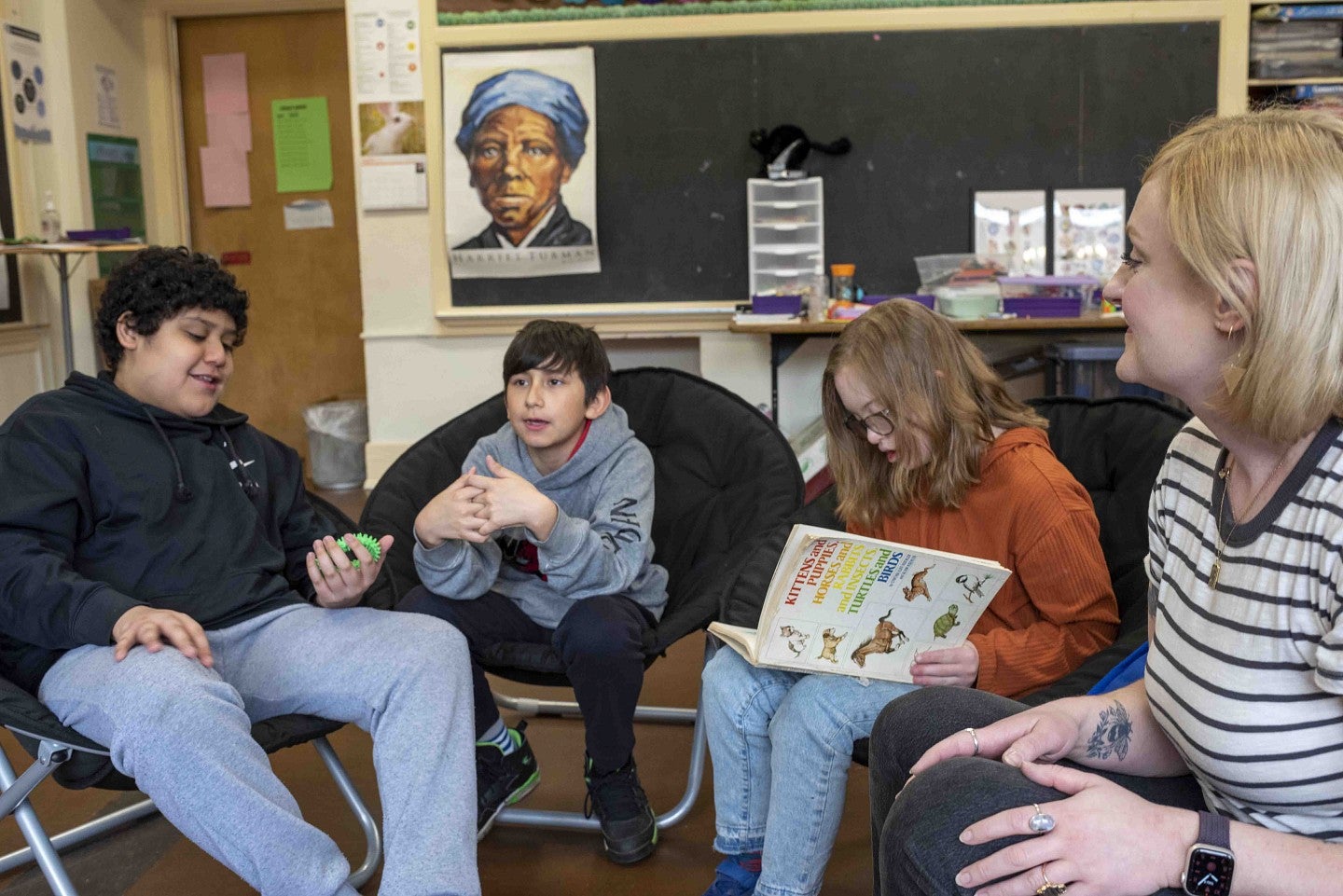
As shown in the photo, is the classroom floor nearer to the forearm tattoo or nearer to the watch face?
the forearm tattoo

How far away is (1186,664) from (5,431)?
157 centimetres

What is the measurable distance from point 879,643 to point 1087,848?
657 millimetres

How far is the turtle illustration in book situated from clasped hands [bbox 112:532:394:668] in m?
0.80

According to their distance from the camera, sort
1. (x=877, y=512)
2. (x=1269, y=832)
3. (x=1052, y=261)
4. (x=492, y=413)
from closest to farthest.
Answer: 1. (x=1269, y=832)
2. (x=877, y=512)
3. (x=492, y=413)
4. (x=1052, y=261)

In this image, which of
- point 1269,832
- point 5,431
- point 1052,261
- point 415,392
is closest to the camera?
point 1269,832

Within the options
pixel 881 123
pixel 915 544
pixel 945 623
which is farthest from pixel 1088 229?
pixel 945 623

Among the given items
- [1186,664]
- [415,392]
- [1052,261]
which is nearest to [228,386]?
[415,392]

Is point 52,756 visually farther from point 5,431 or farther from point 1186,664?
point 1186,664

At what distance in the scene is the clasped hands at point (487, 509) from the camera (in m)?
1.85

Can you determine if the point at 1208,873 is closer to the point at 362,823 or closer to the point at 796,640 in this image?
the point at 796,640

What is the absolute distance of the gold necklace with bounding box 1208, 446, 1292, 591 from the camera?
3.20ft

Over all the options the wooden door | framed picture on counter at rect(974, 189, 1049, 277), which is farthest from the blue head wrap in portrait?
framed picture on counter at rect(974, 189, 1049, 277)

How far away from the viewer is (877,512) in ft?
5.96

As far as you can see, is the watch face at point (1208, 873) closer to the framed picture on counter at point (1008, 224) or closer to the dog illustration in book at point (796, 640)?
the dog illustration in book at point (796, 640)
